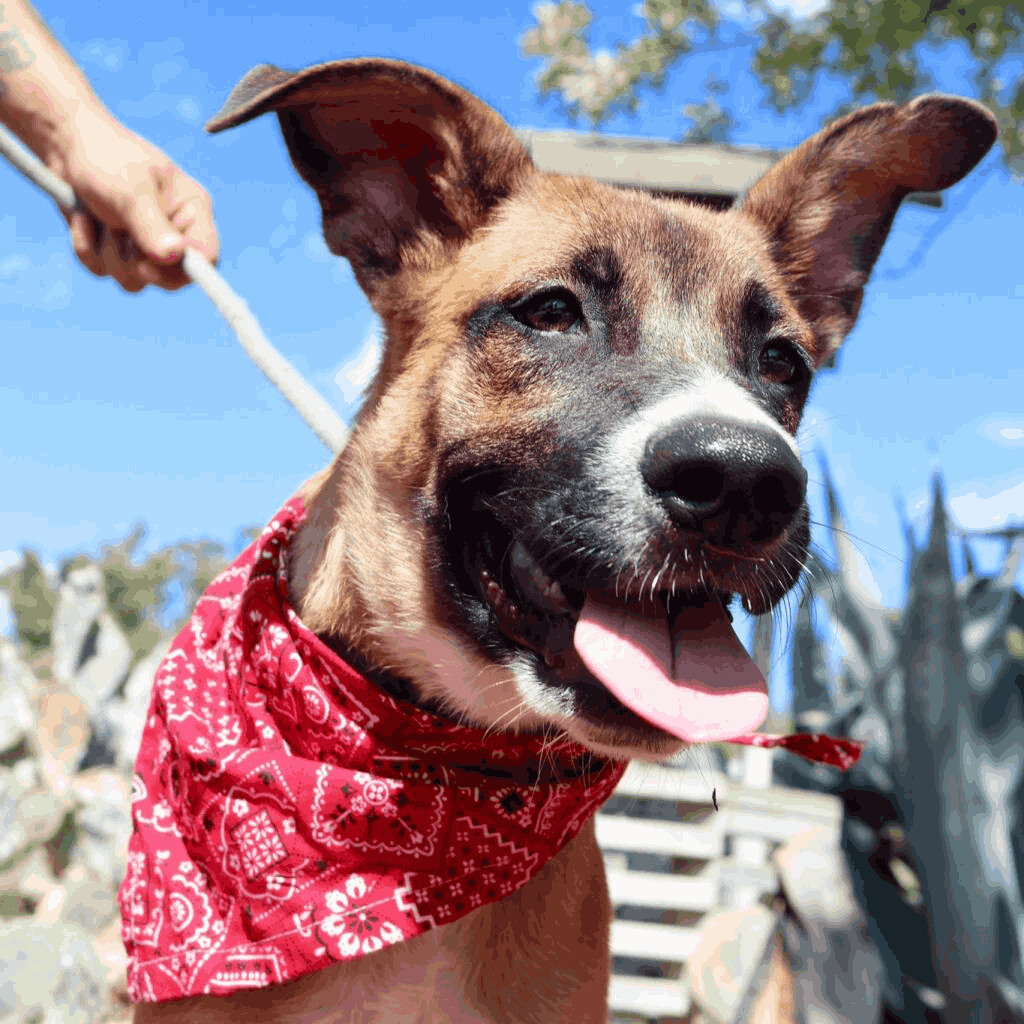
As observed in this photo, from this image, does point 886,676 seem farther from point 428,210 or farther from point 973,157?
point 428,210

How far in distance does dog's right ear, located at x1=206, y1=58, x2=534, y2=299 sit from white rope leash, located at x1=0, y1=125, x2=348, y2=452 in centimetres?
42

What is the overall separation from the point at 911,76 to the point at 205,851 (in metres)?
11.4

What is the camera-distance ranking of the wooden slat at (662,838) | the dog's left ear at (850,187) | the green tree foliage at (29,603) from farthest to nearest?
the green tree foliage at (29,603) < the wooden slat at (662,838) < the dog's left ear at (850,187)

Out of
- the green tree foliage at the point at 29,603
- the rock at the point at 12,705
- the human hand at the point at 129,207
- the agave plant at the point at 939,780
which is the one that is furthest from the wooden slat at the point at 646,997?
the green tree foliage at the point at 29,603

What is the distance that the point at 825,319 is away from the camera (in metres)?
3.44

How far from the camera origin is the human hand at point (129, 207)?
3.31 metres

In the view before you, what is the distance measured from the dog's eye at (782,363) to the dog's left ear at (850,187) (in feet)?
→ 1.66

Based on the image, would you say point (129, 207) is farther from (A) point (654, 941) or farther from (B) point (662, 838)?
(A) point (654, 941)

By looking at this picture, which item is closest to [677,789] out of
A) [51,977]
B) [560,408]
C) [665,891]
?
[665,891]

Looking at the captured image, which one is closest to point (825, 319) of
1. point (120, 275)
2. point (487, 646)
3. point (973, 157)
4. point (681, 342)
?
point (973, 157)

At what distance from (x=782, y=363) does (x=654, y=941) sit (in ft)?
16.9

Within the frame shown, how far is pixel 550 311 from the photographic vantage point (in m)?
2.56

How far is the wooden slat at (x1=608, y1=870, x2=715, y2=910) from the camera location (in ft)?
22.4

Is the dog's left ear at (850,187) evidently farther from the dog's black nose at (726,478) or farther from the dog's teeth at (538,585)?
the dog's teeth at (538,585)
